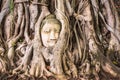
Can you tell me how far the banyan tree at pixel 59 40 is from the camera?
16.6ft

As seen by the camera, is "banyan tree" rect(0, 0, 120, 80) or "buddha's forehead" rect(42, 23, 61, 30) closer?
"banyan tree" rect(0, 0, 120, 80)

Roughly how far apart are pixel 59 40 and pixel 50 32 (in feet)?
0.85

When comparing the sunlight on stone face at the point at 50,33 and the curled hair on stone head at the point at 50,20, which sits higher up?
the curled hair on stone head at the point at 50,20

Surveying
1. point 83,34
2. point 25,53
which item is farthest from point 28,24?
point 83,34

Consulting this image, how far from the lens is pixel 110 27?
18.9 feet

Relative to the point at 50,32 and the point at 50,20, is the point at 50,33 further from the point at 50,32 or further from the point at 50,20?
the point at 50,20

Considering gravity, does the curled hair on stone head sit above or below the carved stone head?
above

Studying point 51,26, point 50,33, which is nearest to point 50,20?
point 51,26

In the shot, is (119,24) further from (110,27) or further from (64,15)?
(64,15)

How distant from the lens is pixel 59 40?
17.0ft

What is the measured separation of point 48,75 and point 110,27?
1652 mm

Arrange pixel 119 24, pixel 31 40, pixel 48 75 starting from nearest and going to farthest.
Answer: pixel 48 75
pixel 31 40
pixel 119 24

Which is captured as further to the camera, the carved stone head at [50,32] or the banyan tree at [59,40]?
the carved stone head at [50,32]

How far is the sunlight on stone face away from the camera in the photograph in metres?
5.30
